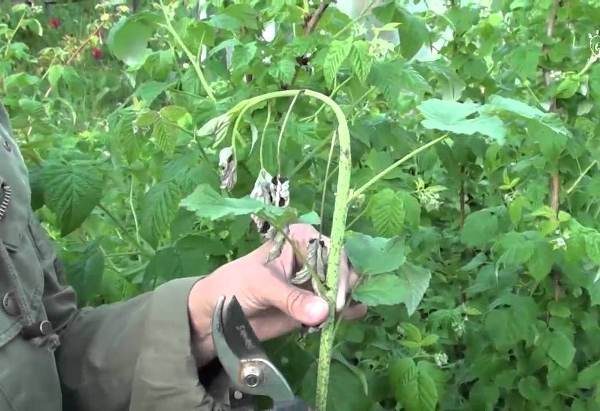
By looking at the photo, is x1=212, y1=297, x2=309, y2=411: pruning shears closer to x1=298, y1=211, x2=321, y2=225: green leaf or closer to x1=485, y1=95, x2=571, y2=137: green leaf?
x1=298, y1=211, x2=321, y2=225: green leaf

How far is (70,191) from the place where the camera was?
1.19 m

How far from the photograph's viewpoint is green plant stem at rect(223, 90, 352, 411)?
2.59ft

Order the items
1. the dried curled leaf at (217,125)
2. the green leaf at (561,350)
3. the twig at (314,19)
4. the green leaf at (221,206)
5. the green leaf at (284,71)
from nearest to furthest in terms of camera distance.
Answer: the green leaf at (221,206) → the dried curled leaf at (217,125) → the green leaf at (284,71) → the twig at (314,19) → the green leaf at (561,350)

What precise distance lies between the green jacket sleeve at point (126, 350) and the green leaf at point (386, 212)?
0.88 ft

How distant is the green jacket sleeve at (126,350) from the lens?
97 centimetres

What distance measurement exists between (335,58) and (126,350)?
0.42 metres

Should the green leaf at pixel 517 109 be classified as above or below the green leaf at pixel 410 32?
above

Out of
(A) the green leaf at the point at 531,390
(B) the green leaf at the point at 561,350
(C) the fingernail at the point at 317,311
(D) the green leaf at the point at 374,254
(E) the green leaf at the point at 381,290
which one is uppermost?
(C) the fingernail at the point at 317,311

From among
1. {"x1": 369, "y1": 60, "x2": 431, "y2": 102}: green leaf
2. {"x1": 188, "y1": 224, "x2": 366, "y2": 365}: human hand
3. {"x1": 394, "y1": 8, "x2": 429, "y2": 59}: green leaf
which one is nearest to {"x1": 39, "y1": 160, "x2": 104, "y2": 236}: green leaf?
{"x1": 188, "y1": 224, "x2": 366, "y2": 365}: human hand

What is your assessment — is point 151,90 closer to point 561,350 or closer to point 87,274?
point 87,274

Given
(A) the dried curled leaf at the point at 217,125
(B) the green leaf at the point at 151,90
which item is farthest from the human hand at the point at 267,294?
(B) the green leaf at the point at 151,90

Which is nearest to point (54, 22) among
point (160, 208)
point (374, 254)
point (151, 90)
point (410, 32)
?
point (151, 90)

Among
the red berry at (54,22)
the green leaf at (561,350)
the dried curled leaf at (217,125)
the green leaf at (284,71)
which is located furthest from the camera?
the red berry at (54,22)

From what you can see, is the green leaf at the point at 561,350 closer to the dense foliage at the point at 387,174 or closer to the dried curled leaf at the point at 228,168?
the dense foliage at the point at 387,174
